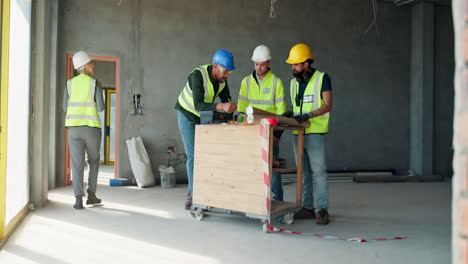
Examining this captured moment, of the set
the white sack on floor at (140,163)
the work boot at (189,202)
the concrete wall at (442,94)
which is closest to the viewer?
the work boot at (189,202)

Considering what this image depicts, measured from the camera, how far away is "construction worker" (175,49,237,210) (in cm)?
365

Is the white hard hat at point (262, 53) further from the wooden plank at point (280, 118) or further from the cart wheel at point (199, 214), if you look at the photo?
the cart wheel at point (199, 214)

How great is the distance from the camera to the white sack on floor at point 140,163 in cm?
594

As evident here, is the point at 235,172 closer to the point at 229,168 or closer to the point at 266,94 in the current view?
the point at 229,168

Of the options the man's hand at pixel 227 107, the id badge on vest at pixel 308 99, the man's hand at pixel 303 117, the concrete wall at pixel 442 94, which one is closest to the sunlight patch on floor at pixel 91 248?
the man's hand at pixel 227 107

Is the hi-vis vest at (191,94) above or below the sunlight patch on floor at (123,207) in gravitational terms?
above

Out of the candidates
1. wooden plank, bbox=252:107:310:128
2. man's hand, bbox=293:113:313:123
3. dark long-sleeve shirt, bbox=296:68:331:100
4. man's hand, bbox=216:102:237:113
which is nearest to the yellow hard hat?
dark long-sleeve shirt, bbox=296:68:331:100

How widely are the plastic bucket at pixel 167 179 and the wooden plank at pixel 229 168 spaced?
2446 millimetres

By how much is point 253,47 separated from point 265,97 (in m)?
3.32

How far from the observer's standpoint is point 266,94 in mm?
3908

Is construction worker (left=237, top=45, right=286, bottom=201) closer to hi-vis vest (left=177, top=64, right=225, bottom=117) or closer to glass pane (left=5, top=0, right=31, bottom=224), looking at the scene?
hi-vis vest (left=177, top=64, right=225, bottom=117)

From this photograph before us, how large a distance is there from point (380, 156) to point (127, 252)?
6443 millimetres

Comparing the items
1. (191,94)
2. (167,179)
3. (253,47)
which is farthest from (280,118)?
(253,47)

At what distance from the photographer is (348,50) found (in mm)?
7719
